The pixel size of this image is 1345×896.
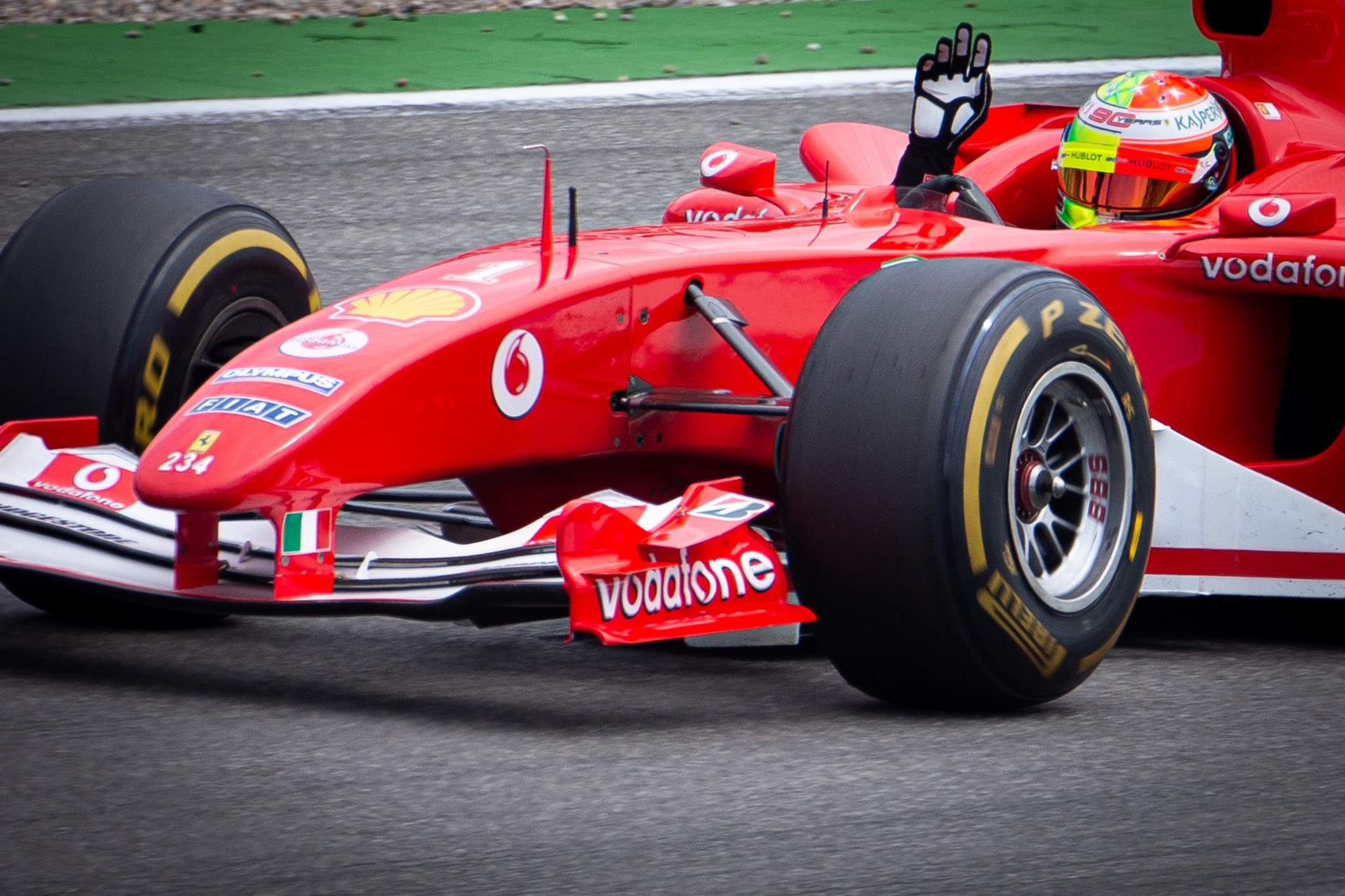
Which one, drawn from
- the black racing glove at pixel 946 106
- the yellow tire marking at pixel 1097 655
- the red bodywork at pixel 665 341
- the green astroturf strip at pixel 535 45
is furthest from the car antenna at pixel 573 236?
the green astroturf strip at pixel 535 45

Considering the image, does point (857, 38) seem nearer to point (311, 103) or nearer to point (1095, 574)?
point (311, 103)

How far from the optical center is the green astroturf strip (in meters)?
11.5

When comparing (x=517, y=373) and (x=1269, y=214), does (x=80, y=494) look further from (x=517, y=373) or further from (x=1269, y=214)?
(x=1269, y=214)

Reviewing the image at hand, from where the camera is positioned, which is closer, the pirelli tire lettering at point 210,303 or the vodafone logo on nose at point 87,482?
the vodafone logo on nose at point 87,482

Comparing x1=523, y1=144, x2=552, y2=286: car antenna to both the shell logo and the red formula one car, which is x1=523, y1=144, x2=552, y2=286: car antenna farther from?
the shell logo

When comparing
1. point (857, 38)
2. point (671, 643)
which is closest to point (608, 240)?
point (671, 643)

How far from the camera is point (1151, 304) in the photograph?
4.16 meters

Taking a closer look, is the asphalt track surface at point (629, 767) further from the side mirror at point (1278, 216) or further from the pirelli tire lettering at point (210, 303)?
the side mirror at point (1278, 216)

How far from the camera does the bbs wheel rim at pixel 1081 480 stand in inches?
137

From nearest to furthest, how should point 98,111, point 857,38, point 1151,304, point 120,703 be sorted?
point 120,703
point 1151,304
point 98,111
point 857,38

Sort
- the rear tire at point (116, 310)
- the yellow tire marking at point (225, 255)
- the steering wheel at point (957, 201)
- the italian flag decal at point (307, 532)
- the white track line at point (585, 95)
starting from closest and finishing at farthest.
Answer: the italian flag decal at point (307, 532), the rear tire at point (116, 310), the yellow tire marking at point (225, 255), the steering wheel at point (957, 201), the white track line at point (585, 95)

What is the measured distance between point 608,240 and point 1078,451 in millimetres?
1086

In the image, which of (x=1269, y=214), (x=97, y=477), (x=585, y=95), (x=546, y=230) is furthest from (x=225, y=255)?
(x=585, y=95)

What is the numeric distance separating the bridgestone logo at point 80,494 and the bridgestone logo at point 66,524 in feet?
0.21
